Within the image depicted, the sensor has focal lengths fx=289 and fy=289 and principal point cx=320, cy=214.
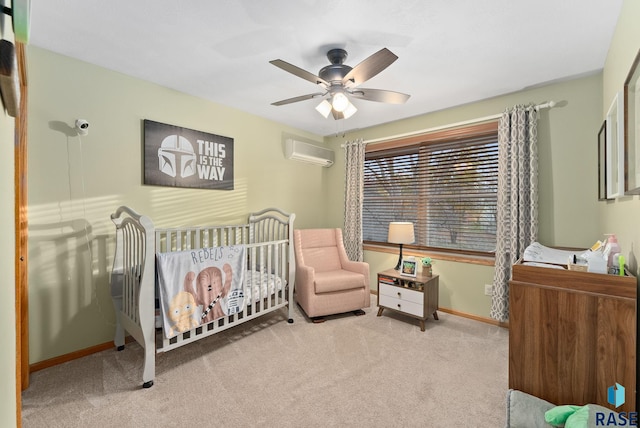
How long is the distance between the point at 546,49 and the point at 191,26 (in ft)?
8.05

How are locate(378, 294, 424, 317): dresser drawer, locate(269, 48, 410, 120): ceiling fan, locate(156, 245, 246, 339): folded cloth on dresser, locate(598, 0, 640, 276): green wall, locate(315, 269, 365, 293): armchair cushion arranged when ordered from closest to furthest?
locate(598, 0, 640, 276): green wall, locate(269, 48, 410, 120): ceiling fan, locate(156, 245, 246, 339): folded cloth on dresser, locate(378, 294, 424, 317): dresser drawer, locate(315, 269, 365, 293): armchair cushion

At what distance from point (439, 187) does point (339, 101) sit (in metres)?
1.87

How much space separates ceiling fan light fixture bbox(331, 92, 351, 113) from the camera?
2.08 m

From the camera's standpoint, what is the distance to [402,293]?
9.81ft

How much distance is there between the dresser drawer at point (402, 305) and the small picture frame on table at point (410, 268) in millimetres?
286

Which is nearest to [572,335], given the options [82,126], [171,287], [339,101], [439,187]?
[339,101]

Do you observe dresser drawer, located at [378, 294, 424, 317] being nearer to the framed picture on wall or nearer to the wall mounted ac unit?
the framed picture on wall

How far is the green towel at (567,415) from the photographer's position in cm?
121

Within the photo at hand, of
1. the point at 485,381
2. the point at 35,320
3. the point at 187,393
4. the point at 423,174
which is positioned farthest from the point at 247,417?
the point at 423,174

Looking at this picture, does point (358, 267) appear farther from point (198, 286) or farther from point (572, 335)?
point (572, 335)

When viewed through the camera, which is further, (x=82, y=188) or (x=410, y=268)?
(x=410, y=268)

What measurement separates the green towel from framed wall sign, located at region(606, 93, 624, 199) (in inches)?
40.9
